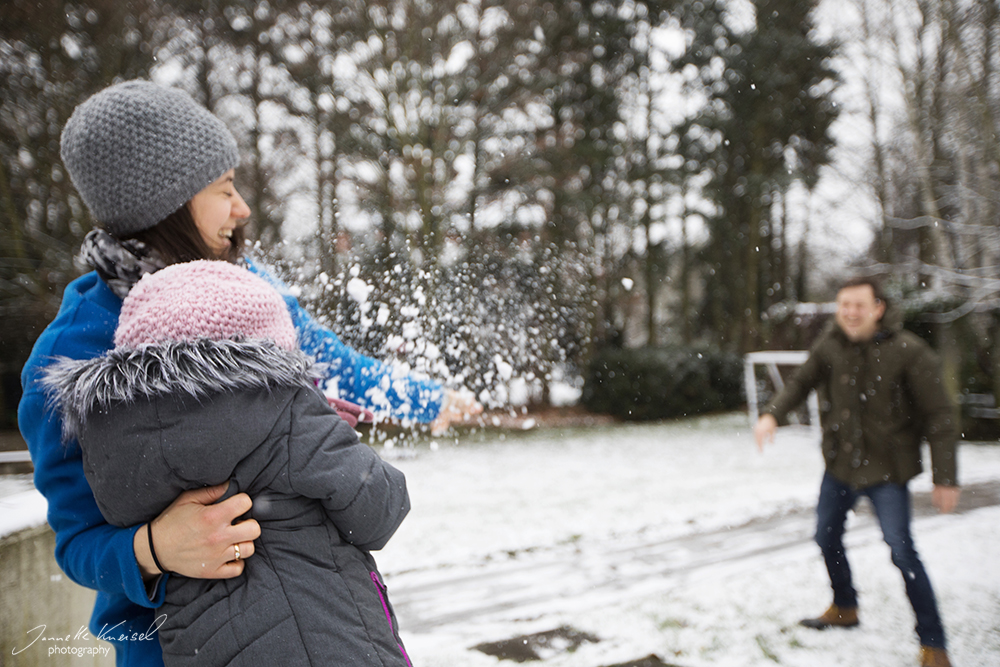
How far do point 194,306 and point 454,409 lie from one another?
26.0 inches

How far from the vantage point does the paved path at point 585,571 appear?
353 centimetres

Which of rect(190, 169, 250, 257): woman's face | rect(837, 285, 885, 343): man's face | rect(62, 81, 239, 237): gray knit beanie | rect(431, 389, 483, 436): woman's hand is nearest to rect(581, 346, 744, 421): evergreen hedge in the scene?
rect(837, 285, 885, 343): man's face

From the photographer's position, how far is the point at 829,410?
3.20 meters

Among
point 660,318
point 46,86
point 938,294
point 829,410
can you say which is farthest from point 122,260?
point 660,318

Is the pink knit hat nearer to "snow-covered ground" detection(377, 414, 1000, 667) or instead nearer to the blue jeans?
"snow-covered ground" detection(377, 414, 1000, 667)

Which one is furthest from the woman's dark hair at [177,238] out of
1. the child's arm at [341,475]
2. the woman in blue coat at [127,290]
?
the child's arm at [341,475]

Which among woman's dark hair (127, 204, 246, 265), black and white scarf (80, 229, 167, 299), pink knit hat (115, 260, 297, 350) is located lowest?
pink knit hat (115, 260, 297, 350)

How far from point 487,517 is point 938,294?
7814mm

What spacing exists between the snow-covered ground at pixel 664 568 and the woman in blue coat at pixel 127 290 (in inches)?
53.8

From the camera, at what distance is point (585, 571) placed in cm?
405

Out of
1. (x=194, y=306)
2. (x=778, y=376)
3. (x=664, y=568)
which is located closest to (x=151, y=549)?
(x=194, y=306)

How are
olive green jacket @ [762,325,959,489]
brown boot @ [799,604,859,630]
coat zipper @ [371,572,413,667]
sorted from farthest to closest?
brown boot @ [799,604,859,630], olive green jacket @ [762,325,959,489], coat zipper @ [371,572,413,667]

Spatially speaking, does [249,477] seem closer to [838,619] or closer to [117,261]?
[117,261]

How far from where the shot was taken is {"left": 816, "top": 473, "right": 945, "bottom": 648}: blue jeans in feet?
9.25
